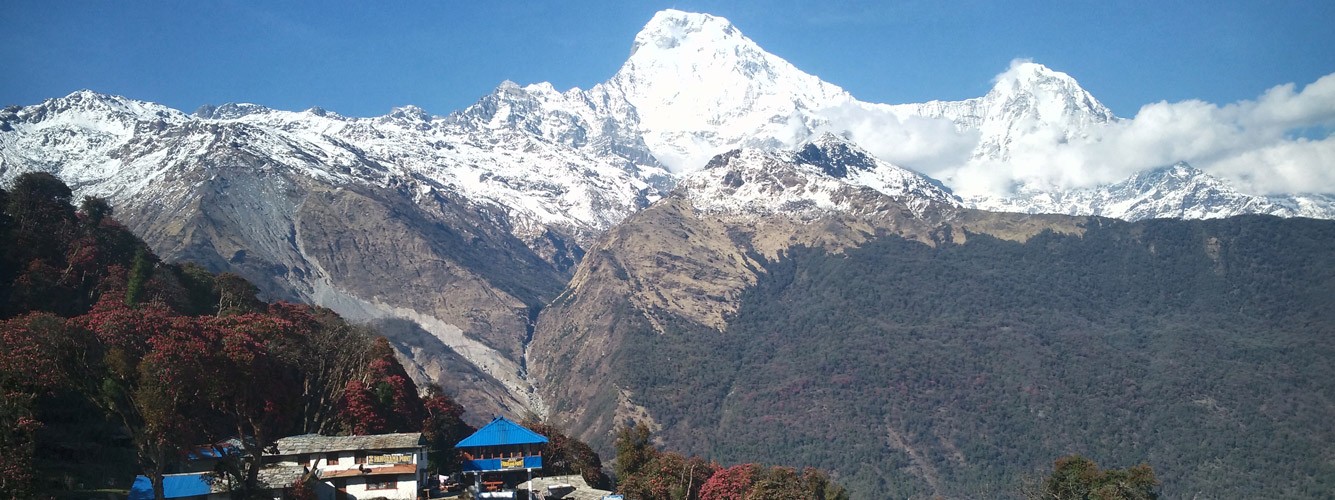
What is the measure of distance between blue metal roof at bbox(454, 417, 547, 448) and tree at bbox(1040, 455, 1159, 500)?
4539 cm

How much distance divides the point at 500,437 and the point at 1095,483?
163ft

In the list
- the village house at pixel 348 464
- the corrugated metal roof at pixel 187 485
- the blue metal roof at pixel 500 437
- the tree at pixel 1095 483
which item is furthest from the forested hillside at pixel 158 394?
the tree at pixel 1095 483

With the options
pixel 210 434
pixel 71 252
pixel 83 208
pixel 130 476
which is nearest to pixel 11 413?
pixel 210 434

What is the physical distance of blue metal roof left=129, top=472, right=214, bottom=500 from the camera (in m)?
56.7

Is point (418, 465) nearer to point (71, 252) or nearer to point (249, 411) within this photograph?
point (249, 411)

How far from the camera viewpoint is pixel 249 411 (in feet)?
193

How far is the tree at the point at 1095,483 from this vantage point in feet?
277

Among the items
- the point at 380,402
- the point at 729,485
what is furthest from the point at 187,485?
the point at 729,485

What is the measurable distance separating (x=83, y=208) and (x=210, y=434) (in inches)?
4003

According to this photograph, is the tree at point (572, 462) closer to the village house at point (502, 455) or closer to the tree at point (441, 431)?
the tree at point (441, 431)

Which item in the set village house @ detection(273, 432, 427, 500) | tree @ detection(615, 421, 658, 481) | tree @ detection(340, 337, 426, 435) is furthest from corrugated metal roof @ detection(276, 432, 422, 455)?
tree @ detection(615, 421, 658, 481)

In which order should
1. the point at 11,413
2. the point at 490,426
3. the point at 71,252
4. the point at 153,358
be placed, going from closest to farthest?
the point at 11,413, the point at 153,358, the point at 490,426, the point at 71,252

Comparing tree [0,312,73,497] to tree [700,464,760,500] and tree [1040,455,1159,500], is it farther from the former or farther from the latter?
tree [1040,455,1159,500]

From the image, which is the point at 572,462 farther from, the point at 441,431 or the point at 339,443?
the point at 339,443
